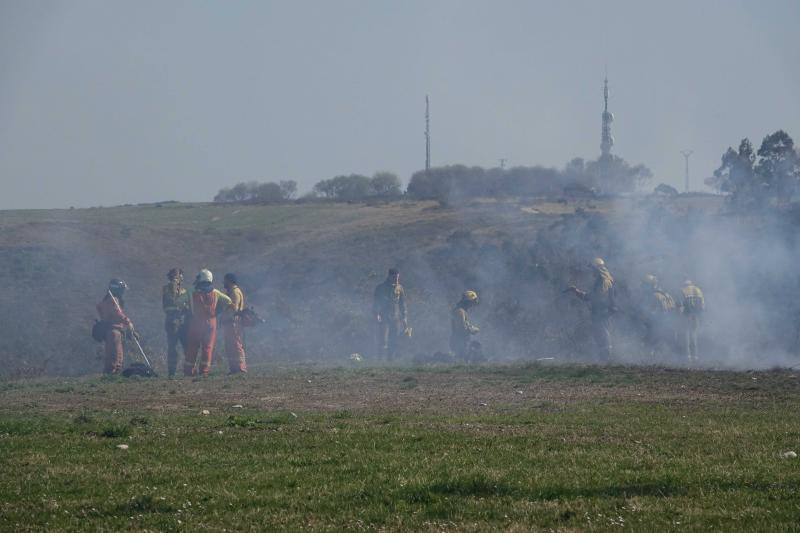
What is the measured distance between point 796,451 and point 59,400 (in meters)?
12.6

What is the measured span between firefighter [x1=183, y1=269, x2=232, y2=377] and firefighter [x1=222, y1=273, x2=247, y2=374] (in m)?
0.37

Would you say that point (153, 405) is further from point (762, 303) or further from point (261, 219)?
point (261, 219)

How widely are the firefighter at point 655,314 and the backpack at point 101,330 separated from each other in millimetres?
15583

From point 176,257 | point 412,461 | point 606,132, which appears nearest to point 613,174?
point 606,132

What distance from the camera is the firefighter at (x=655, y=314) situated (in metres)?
28.1

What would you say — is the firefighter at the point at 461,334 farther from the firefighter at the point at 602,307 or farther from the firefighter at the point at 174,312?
the firefighter at the point at 174,312

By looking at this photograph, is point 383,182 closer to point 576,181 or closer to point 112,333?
point 576,181

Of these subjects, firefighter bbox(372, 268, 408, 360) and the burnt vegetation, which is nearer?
firefighter bbox(372, 268, 408, 360)

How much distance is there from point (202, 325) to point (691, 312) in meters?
13.6

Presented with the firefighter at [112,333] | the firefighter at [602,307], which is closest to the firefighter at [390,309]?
the firefighter at [602,307]

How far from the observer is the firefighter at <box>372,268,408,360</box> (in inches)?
1162

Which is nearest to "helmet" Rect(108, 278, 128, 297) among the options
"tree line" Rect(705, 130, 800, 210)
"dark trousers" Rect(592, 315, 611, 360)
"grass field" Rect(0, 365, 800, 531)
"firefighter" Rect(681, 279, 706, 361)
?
"grass field" Rect(0, 365, 800, 531)

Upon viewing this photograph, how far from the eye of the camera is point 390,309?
96.8 feet

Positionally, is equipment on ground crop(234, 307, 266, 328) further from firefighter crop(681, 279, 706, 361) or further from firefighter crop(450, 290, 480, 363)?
firefighter crop(681, 279, 706, 361)
